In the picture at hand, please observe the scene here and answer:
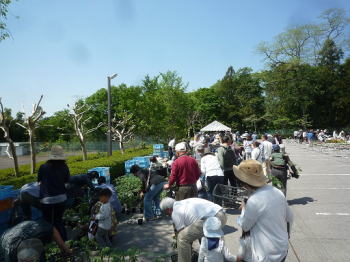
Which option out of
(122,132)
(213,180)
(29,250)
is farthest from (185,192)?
(122,132)

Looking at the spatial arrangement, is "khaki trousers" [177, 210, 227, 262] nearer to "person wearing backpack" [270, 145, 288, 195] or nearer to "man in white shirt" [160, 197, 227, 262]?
"man in white shirt" [160, 197, 227, 262]

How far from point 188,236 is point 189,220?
17 cm

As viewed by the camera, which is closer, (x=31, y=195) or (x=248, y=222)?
(x=248, y=222)

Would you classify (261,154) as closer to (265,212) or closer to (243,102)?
(265,212)

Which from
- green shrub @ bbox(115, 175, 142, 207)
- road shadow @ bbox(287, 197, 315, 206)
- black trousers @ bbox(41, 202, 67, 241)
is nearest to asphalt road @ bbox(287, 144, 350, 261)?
road shadow @ bbox(287, 197, 315, 206)

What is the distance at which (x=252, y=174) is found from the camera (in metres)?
2.47

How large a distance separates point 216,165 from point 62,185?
3.21m

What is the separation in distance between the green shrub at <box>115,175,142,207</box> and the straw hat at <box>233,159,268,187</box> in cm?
487

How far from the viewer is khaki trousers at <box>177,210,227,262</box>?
3.08m

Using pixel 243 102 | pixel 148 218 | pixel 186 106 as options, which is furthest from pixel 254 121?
pixel 148 218

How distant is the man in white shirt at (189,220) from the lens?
3.09 metres

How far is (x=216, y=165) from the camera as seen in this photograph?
19.9 feet

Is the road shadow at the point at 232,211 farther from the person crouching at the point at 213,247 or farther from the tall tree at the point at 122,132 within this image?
the tall tree at the point at 122,132

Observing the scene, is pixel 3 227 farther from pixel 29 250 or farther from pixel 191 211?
pixel 191 211
